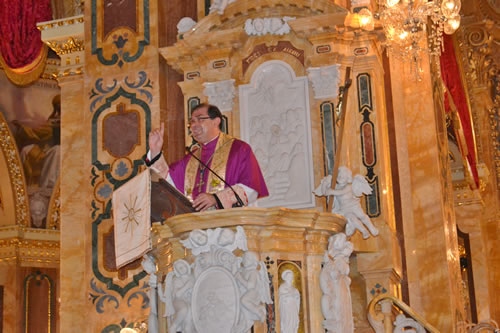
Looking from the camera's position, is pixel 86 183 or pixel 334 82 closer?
pixel 334 82

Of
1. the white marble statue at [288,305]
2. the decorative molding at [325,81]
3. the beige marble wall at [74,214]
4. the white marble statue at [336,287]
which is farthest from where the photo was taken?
the beige marble wall at [74,214]

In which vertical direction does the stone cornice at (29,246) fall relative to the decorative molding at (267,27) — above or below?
below

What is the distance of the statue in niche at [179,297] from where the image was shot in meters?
6.08

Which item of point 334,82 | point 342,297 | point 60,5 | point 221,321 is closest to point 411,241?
point 334,82

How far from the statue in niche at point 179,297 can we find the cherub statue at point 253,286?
32cm

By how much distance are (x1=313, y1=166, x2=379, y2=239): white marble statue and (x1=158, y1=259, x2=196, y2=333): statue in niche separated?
2.22m

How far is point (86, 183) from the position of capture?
30.8 feet

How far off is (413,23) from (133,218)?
11.3ft

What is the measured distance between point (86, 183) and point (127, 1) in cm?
173

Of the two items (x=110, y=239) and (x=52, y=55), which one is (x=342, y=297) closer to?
(x=110, y=239)

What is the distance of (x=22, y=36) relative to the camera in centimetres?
1222

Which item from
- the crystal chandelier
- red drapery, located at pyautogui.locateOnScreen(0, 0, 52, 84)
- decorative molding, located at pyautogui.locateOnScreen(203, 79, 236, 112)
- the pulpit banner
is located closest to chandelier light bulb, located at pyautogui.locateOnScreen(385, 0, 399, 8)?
the crystal chandelier

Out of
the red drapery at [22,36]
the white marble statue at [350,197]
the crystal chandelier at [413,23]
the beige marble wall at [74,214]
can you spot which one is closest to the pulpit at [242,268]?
the white marble statue at [350,197]

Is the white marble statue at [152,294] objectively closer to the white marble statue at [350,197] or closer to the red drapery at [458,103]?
the white marble statue at [350,197]
